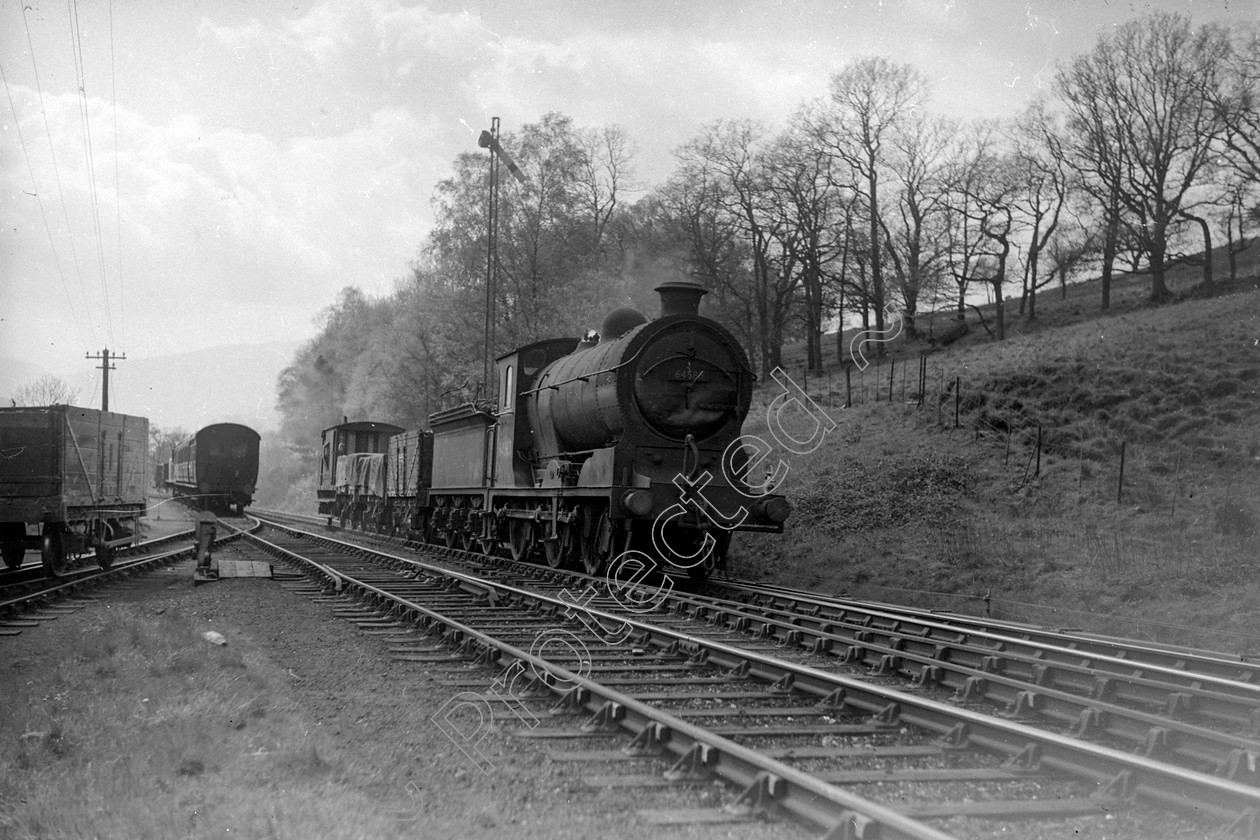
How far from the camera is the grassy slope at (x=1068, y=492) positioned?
1173 centimetres

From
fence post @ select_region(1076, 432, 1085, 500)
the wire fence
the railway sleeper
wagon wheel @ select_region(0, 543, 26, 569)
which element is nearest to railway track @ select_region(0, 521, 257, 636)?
wagon wheel @ select_region(0, 543, 26, 569)

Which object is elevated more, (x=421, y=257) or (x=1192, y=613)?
(x=421, y=257)

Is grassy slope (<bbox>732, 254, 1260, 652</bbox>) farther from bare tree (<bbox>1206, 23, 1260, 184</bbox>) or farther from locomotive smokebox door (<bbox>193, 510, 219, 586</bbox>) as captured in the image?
locomotive smokebox door (<bbox>193, 510, 219, 586</bbox>)

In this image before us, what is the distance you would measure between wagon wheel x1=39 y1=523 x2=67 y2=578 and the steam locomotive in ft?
19.6

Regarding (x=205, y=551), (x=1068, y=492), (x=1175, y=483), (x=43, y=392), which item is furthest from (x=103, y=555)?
(x=43, y=392)

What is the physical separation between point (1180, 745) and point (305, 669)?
568 cm

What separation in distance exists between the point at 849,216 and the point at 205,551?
1994 centimetres

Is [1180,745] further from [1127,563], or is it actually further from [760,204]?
[760,204]

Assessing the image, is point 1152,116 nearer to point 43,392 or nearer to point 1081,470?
point 1081,470

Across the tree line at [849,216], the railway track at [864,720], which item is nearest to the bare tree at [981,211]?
the tree line at [849,216]

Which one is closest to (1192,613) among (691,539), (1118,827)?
(691,539)

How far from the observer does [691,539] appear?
12820 millimetres

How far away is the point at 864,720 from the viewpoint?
5.70 metres

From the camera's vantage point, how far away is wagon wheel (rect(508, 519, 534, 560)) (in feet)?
49.9
